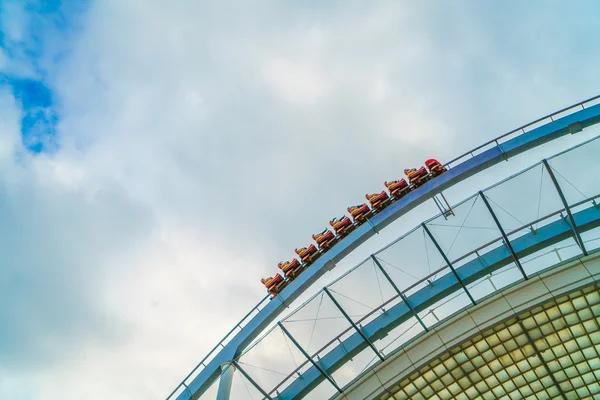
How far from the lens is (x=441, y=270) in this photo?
26.0m

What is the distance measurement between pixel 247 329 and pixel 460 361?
1581 cm

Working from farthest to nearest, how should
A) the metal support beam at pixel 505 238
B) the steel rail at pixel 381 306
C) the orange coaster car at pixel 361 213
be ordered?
the orange coaster car at pixel 361 213, the steel rail at pixel 381 306, the metal support beam at pixel 505 238

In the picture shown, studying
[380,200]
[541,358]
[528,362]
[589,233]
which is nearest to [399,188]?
[380,200]

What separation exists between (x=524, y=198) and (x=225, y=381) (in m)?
23.7

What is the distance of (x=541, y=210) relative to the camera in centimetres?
2598

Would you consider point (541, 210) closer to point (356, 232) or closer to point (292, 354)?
point (356, 232)

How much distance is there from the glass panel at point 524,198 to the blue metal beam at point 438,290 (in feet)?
5.15

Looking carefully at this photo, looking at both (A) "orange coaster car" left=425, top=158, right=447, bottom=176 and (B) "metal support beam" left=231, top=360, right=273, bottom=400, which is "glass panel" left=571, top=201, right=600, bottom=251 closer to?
(A) "orange coaster car" left=425, top=158, right=447, bottom=176

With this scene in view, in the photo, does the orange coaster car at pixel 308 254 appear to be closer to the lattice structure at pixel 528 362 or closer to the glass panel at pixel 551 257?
the lattice structure at pixel 528 362

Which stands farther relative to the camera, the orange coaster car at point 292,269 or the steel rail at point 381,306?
the orange coaster car at point 292,269

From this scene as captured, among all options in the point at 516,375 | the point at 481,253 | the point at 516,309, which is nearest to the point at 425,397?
the point at 516,375

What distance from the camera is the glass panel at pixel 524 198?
24.8 meters

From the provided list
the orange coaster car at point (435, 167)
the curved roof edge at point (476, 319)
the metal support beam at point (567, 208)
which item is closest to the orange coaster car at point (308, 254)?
the curved roof edge at point (476, 319)

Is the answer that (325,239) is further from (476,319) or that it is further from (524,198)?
(524,198)
